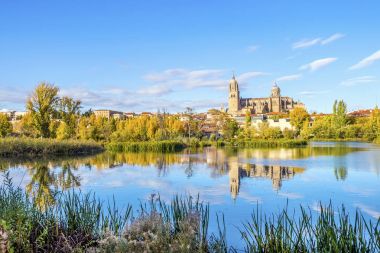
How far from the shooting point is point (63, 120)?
40.4m

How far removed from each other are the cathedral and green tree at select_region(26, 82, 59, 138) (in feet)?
395

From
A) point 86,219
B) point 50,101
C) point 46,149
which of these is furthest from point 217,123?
point 86,219

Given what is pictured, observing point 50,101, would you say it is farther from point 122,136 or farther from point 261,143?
point 261,143

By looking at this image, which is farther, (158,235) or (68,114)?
(68,114)

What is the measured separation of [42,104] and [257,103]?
432 ft

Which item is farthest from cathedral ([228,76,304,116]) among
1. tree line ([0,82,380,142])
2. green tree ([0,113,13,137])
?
green tree ([0,113,13,137])

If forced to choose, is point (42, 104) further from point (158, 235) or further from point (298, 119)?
point (298, 119)

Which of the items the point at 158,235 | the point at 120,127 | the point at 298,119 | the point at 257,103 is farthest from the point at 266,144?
the point at 257,103

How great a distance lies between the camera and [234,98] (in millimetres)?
154250

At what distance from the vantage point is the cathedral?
153900 millimetres

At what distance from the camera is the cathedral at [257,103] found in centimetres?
15390

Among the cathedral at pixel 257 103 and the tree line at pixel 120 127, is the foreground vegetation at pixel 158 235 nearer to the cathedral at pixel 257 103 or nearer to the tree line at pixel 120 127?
the tree line at pixel 120 127

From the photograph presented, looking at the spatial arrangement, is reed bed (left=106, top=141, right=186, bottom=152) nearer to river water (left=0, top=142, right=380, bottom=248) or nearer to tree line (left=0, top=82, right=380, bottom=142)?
tree line (left=0, top=82, right=380, bottom=142)

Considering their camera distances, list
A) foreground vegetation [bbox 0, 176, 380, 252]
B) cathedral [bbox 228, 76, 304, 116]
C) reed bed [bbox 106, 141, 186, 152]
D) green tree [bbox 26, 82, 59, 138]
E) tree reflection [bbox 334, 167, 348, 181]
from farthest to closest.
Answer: cathedral [bbox 228, 76, 304, 116], reed bed [bbox 106, 141, 186, 152], green tree [bbox 26, 82, 59, 138], tree reflection [bbox 334, 167, 348, 181], foreground vegetation [bbox 0, 176, 380, 252]
